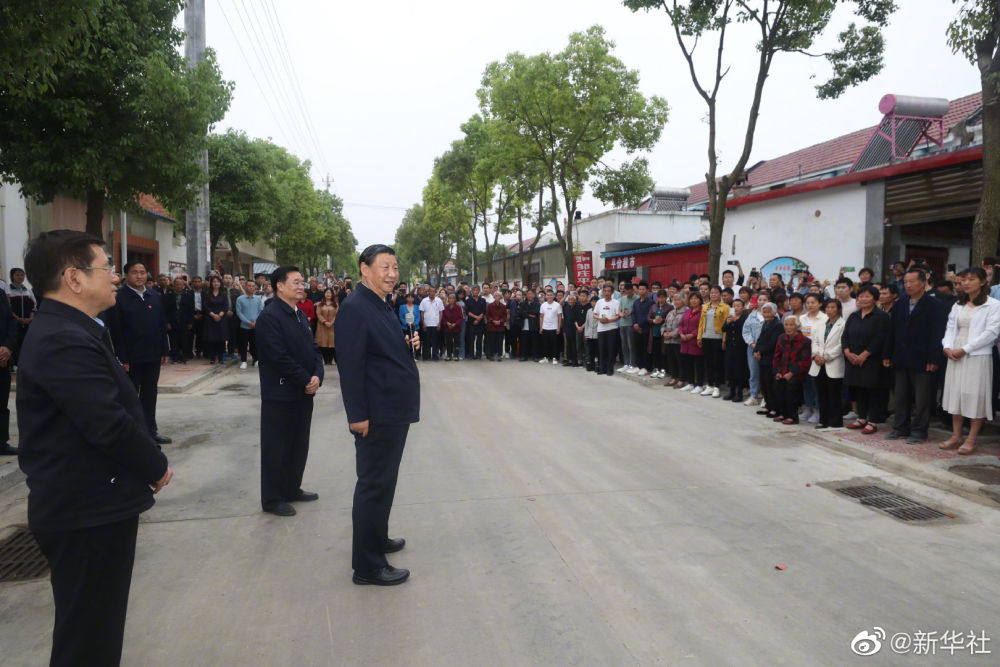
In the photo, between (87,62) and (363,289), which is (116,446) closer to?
(363,289)

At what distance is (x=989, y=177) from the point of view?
343 inches

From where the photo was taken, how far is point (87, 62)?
31.5 ft

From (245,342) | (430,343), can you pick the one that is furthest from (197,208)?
(430,343)

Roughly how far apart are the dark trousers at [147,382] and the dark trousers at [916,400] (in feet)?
27.4

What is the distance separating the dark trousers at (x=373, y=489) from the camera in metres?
3.85

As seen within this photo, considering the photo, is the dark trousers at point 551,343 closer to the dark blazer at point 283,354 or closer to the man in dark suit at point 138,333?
the man in dark suit at point 138,333

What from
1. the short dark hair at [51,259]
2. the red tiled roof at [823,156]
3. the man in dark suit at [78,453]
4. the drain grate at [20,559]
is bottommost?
the drain grate at [20,559]

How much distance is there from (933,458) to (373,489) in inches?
233

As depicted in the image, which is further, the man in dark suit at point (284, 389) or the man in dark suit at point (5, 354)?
the man in dark suit at point (5, 354)

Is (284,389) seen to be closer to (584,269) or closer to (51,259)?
→ (51,259)

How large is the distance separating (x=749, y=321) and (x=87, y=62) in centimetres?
1049

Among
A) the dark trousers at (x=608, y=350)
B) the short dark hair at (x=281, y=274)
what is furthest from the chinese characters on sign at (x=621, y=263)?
the short dark hair at (x=281, y=274)

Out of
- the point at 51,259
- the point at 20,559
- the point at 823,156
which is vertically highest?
the point at 823,156

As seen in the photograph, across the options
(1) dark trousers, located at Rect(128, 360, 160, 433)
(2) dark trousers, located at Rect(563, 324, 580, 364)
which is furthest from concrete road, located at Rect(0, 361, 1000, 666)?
(2) dark trousers, located at Rect(563, 324, 580, 364)
